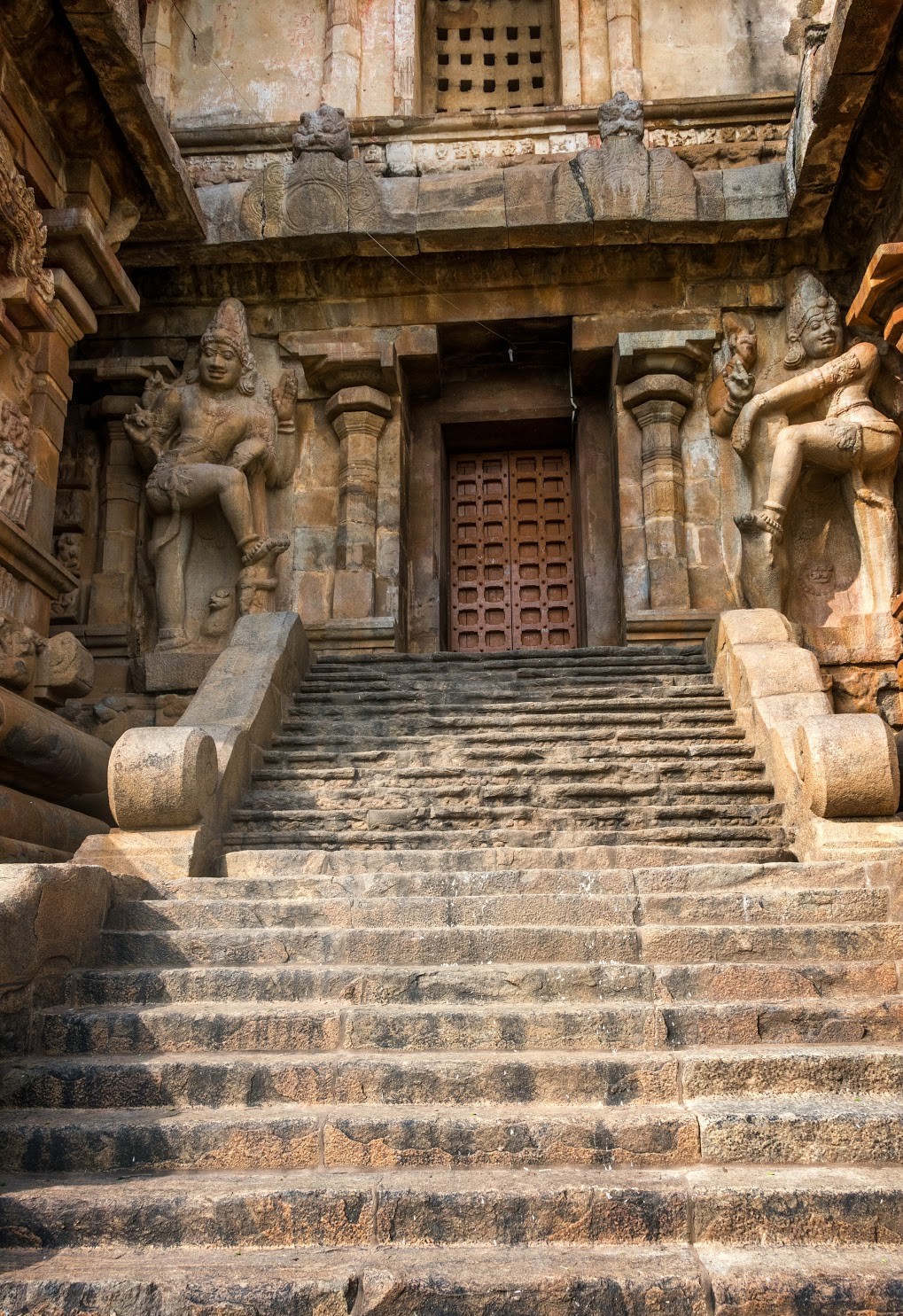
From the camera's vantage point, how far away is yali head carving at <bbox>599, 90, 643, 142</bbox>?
9625 mm

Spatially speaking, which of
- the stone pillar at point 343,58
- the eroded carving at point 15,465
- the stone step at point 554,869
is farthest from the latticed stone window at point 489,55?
the stone step at point 554,869

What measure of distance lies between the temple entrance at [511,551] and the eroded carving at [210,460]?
6.44ft

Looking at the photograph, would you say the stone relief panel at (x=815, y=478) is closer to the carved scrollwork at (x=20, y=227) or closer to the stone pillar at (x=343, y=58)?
the stone pillar at (x=343, y=58)

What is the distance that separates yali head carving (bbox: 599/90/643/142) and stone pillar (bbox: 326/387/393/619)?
287 cm

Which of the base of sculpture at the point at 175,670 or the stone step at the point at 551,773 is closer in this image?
the stone step at the point at 551,773

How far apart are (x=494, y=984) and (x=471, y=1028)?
0.26m

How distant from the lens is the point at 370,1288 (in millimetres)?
2654

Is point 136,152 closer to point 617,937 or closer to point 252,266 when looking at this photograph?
point 252,266

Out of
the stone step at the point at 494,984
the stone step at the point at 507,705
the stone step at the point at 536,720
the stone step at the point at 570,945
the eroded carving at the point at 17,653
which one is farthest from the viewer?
the eroded carving at the point at 17,653

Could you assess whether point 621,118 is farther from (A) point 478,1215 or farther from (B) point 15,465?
(A) point 478,1215

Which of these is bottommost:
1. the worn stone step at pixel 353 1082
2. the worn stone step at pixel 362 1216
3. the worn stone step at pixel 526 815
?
the worn stone step at pixel 362 1216

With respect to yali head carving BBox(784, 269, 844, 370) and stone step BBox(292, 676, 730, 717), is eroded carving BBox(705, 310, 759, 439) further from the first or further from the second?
stone step BBox(292, 676, 730, 717)

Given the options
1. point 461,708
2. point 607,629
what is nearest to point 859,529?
point 607,629

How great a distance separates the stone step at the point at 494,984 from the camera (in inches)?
152
